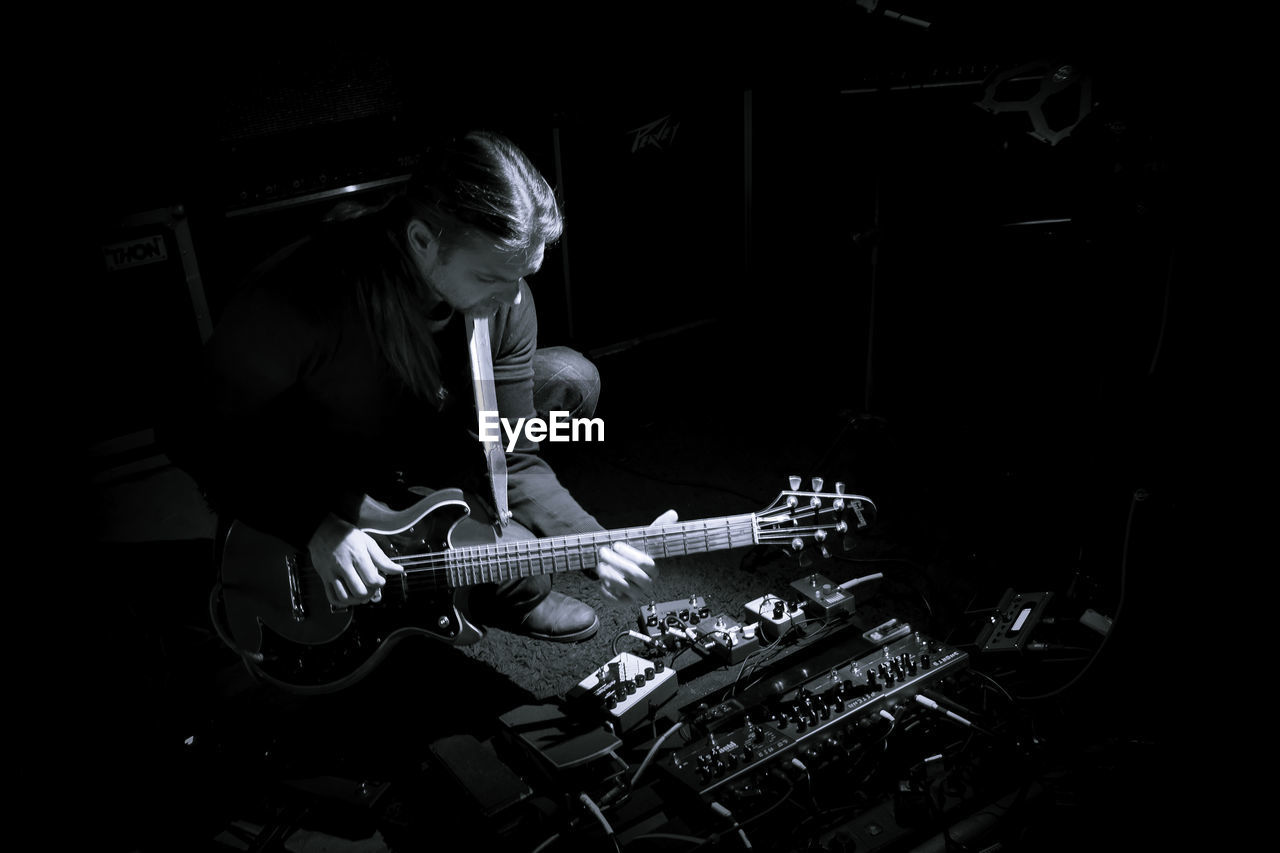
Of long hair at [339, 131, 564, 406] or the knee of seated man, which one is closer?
long hair at [339, 131, 564, 406]

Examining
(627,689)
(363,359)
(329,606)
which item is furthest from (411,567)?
(627,689)

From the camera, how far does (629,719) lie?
249 centimetres

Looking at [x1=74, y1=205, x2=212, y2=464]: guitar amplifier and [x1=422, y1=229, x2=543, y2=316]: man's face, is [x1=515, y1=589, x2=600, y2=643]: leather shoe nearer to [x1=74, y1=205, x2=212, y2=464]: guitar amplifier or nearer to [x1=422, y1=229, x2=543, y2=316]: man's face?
[x1=422, y1=229, x2=543, y2=316]: man's face

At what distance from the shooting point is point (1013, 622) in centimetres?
280

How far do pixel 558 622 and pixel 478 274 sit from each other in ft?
3.88

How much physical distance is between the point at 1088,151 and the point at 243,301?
2.29m

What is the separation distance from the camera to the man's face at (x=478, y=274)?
7.22 ft

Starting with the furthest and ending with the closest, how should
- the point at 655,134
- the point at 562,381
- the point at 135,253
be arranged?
the point at 655,134
the point at 135,253
the point at 562,381

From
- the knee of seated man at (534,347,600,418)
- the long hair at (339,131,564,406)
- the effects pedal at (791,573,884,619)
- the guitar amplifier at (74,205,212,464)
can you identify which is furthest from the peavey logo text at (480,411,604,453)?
the guitar amplifier at (74,205,212,464)

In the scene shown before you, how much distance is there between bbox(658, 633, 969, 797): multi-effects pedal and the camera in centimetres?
225

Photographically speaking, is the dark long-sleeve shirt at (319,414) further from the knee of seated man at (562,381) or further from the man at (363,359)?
the knee of seated man at (562,381)

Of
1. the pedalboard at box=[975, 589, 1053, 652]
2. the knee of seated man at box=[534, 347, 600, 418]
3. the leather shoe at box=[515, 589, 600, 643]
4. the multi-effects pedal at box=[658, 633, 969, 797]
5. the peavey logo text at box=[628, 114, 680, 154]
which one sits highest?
the peavey logo text at box=[628, 114, 680, 154]

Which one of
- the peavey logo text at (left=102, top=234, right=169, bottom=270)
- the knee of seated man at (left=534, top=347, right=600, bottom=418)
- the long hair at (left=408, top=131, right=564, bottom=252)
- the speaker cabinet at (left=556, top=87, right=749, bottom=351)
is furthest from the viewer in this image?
the speaker cabinet at (left=556, top=87, right=749, bottom=351)

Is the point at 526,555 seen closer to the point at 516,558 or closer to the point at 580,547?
the point at 516,558
